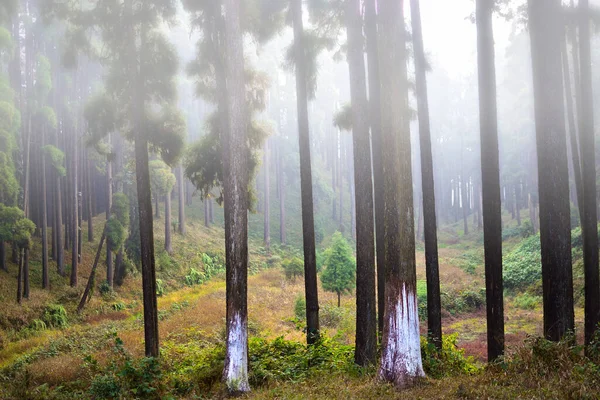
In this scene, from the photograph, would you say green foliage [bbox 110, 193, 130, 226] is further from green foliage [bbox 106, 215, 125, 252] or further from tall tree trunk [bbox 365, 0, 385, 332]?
tall tree trunk [bbox 365, 0, 385, 332]

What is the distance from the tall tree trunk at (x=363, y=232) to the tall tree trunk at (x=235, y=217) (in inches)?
92.7

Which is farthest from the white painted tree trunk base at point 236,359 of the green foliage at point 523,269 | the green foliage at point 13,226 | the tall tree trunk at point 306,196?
the green foliage at point 523,269

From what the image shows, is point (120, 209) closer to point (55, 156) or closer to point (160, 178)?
point (160, 178)

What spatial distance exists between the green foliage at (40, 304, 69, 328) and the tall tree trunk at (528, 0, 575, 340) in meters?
18.5

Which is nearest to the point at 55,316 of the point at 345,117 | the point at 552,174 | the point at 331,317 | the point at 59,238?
the point at 59,238

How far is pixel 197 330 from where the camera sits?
46.5 ft

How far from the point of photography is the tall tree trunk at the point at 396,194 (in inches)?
254

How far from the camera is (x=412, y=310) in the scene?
646 cm

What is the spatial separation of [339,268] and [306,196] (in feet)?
34.8

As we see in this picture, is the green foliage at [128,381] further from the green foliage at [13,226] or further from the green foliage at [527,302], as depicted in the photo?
the green foliage at [527,302]

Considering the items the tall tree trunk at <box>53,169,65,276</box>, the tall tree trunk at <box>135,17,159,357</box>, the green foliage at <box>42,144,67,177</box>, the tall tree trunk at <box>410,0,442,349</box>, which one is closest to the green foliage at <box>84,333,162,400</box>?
the tall tree trunk at <box>135,17,159,357</box>

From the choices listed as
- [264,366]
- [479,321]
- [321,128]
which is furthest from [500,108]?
[264,366]

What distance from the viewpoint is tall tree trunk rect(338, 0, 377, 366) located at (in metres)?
8.53

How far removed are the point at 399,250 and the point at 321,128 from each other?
58.6m
